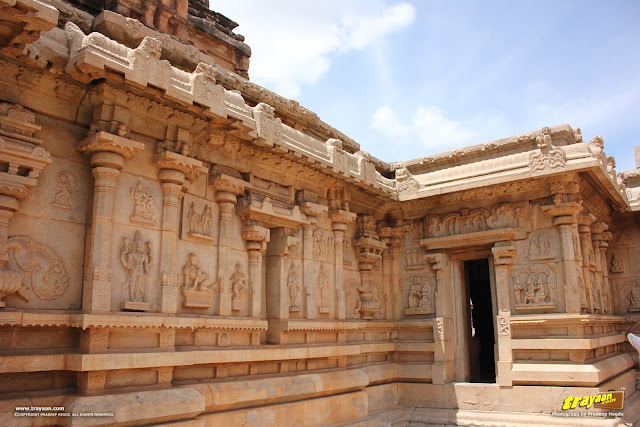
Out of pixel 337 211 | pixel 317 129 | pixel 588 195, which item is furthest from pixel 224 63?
pixel 588 195

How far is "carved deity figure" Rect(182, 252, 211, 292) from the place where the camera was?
7.84 m

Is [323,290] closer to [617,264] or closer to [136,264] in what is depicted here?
[136,264]

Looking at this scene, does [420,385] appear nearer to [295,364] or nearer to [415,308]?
[415,308]

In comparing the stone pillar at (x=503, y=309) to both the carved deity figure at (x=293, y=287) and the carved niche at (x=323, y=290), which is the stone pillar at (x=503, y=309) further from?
the carved deity figure at (x=293, y=287)

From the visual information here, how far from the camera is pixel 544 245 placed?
37.1 ft

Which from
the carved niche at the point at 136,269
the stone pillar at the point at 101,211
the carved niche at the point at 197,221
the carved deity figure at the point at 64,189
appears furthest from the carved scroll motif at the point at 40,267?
the carved niche at the point at 197,221

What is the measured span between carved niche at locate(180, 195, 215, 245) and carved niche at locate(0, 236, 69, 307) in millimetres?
1858

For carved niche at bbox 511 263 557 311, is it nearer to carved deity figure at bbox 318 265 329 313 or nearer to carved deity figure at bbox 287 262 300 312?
carved deity figure at bbox 318 265 329 313

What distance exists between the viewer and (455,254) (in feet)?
41.7

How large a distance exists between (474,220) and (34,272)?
9.09 m

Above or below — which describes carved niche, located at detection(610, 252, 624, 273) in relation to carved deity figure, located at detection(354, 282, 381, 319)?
above

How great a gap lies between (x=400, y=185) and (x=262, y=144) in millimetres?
4978

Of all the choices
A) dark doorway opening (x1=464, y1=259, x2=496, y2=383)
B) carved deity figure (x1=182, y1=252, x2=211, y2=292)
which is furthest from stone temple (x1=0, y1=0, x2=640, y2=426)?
dark doorway opening (x1=464, y1=259, x2=496, y2=383)

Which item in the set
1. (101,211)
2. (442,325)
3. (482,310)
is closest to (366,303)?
(442,325)
